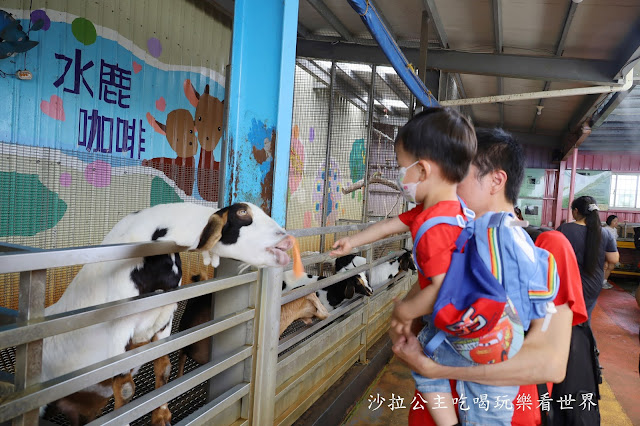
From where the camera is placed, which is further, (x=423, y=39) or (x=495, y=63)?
(x=495, y=63)

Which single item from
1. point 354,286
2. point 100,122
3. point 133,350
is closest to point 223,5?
point 100,122

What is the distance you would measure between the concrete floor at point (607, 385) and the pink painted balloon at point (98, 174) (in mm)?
3340

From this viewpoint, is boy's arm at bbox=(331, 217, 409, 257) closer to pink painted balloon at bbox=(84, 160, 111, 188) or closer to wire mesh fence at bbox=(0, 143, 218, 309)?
wire mesh fence at bbox=(0, 143, 218, 309)

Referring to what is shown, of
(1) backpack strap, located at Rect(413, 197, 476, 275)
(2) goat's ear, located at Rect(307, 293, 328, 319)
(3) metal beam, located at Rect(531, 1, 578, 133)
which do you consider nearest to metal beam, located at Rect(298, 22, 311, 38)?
(3) metal beam, located at Rect(531, 1, 578, 133)

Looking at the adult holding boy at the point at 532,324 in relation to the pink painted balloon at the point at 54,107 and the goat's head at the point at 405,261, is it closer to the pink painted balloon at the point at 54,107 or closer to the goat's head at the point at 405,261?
the pink painted balloon at the point at 54,107

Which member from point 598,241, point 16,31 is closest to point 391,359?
point 598,241

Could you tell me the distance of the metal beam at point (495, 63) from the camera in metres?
6.29

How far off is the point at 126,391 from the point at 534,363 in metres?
1.52

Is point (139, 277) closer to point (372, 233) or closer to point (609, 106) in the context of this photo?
point (372, 233)

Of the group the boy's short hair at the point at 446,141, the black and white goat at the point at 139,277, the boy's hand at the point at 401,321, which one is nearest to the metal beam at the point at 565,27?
the boy's short hair at the point at 446,141

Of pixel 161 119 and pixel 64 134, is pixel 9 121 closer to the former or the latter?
pixel 64 134

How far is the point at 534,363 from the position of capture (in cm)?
109

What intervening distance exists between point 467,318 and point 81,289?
1.53 meters


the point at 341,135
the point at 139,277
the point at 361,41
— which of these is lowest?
the point at 139,277
